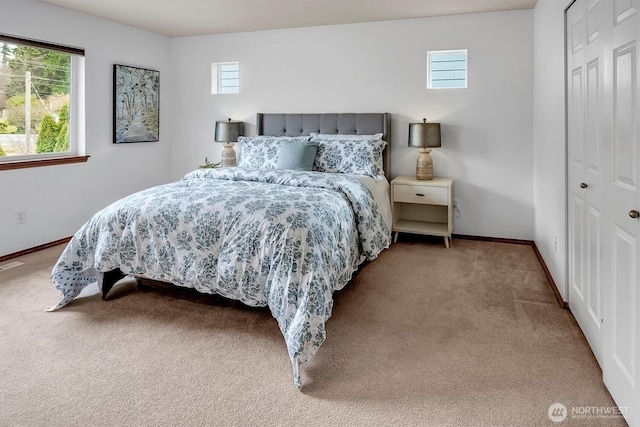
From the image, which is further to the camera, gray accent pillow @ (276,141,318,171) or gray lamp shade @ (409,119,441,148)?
gray lamp shade @ (409,119,441,148)

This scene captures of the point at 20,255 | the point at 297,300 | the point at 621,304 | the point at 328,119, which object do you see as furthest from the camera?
Result: the point at 328,119

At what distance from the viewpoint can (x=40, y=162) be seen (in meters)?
4.11

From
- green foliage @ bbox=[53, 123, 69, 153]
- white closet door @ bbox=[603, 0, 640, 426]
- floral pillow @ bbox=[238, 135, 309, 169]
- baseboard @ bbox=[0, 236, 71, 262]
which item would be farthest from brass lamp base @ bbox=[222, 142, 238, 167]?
white closet door @ bbox=[603, 0, 640, 426]

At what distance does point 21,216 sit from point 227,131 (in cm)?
227

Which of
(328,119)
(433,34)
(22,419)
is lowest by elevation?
(22,419)

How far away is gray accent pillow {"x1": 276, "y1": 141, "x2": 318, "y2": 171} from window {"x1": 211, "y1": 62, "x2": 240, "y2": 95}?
5.66 ft

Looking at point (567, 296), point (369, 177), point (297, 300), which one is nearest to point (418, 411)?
point (297, 300)

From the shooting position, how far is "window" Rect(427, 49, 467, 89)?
4504 mm

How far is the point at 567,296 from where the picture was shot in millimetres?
2818

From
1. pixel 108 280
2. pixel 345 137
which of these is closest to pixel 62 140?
pixel 108 280

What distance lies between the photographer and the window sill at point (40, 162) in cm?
384

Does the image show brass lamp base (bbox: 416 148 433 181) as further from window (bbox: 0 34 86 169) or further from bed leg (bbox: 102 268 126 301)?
window (bbox: 0 34 86 169)

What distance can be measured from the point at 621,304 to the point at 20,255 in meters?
4.57

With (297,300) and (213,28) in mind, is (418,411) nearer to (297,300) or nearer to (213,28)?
(297,300)
